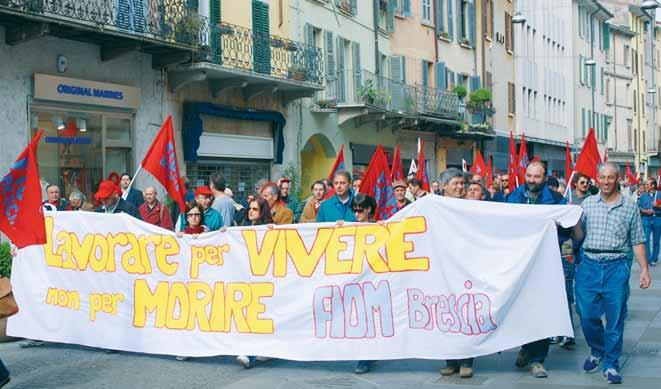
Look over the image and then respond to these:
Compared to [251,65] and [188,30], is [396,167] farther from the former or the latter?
[251,65]

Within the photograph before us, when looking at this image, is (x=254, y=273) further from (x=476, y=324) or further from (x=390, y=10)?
(x=390, y=10)

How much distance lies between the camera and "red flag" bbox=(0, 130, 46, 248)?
28.9ft

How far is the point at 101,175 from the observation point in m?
18.8

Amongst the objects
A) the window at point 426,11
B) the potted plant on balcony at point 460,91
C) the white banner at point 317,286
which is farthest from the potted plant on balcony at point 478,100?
the white banner at point 317,286

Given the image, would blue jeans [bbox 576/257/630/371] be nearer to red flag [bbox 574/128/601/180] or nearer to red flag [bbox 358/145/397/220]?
red flag [bbox 358/145/397/220]

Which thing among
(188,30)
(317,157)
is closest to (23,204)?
(188,30)

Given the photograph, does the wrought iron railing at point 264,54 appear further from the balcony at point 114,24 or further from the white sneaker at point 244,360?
the white sneaker at point 244,360

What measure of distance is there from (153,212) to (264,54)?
1094 centimetres

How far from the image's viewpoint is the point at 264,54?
23.3 m

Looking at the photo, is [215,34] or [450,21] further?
[450,21]

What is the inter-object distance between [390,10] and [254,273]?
24296 mm

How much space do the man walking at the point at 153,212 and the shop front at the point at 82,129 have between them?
493 centimetres

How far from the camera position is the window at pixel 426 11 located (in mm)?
36031

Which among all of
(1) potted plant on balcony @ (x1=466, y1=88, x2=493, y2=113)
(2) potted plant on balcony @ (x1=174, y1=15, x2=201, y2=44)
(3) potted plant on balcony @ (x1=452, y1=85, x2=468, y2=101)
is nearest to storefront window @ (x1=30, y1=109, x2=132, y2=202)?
(2) potted plant on balcony @ (x1=174, y1=15, x2=201, y2=44)
